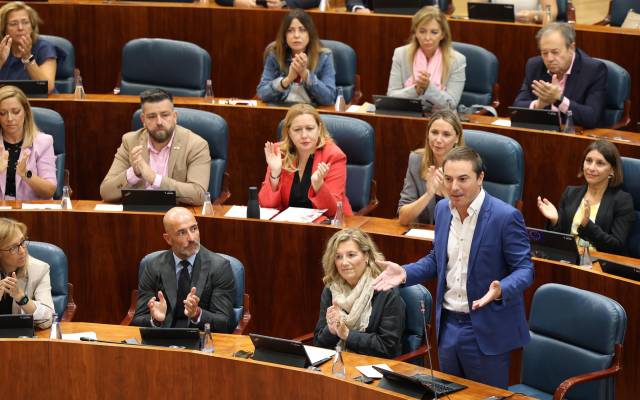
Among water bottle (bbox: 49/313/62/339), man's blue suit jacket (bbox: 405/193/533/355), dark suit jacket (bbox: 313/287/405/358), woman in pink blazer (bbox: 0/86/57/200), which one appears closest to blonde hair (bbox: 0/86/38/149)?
woman in pink blazer (bbox: 0/86/57/200)

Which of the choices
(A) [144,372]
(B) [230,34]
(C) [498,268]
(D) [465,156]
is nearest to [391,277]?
(C) [498,268]

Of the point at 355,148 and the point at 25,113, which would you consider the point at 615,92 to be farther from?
the point at 25,113

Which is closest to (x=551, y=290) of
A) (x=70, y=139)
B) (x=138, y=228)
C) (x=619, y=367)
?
(x=619, y=367)

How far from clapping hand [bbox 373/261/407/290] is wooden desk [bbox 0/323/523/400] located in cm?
25

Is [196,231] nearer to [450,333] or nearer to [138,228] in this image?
[138,228]

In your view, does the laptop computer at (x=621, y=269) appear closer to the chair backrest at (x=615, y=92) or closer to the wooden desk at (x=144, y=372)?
the wooden desk at (x=144, y=372)

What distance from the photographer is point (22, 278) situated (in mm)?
4406

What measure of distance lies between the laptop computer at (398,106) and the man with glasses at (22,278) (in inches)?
74.4

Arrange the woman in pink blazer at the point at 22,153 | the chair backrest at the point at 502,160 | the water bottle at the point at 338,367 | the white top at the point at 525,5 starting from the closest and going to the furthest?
the water bottle at the point at 338,367, the chair backrest at the point at 502,160, the woman in pink blazer at the point at 22,153, the white top at the point at 525,5

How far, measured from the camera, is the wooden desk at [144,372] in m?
3.83

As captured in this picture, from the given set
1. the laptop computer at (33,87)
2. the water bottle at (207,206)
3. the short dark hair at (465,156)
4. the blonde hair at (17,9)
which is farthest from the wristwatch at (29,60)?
the short dark hair at (465,156)

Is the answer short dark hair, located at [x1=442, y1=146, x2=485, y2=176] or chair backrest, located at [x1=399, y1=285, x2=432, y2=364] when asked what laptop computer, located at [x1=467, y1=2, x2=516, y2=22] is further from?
short dark hair, located at [x1=442, y1=146, x2=485, y2=176]

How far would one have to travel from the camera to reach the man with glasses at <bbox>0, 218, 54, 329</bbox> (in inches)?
169

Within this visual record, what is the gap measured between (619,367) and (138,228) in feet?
6.49
